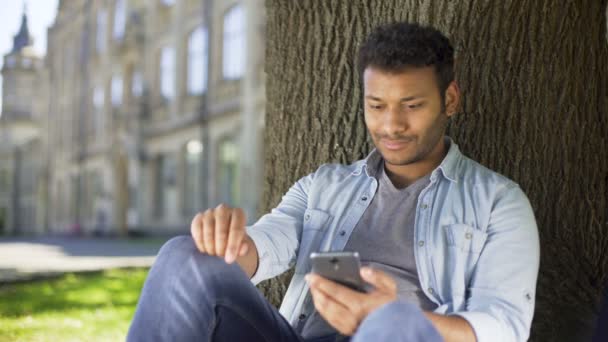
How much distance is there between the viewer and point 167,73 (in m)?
30.1

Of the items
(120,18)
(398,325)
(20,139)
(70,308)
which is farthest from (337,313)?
(20,139)

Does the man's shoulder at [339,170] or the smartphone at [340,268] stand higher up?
the man's shoulder at [339,170]

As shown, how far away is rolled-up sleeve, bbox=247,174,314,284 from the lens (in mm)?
2844

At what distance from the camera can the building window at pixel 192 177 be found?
2689 centimetres

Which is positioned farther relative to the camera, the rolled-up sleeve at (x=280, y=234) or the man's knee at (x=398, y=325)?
the rolled-up sleeve at (x=280, y=234)

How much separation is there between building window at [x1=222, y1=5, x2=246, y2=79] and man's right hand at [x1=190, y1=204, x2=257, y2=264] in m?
21.6

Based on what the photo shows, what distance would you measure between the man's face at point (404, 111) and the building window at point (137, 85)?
97.7 feet

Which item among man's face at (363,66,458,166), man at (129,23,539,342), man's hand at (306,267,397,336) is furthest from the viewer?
man's face at (363,66,458,166)

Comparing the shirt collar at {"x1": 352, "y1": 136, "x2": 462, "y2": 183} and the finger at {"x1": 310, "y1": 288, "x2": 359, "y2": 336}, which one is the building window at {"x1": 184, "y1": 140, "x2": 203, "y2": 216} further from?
the finger at {"x1": 310, "y1": 288, "x2": 359, "y2": 336}

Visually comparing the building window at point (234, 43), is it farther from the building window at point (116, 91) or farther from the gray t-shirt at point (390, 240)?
the gray t-shirt at point (390, 240)

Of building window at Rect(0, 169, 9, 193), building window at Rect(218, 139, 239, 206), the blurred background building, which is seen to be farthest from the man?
building window at Rect(0, 169, 9, 193)

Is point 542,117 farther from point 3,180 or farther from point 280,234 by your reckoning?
Answer: point 3,180

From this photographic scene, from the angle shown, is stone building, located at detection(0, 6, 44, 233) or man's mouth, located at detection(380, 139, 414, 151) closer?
man's mouth, located at detection(380, 139, 414, 151)

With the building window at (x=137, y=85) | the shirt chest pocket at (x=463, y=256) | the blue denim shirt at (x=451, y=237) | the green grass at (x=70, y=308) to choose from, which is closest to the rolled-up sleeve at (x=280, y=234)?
the blue denim shirt at (x=451, y=237)
